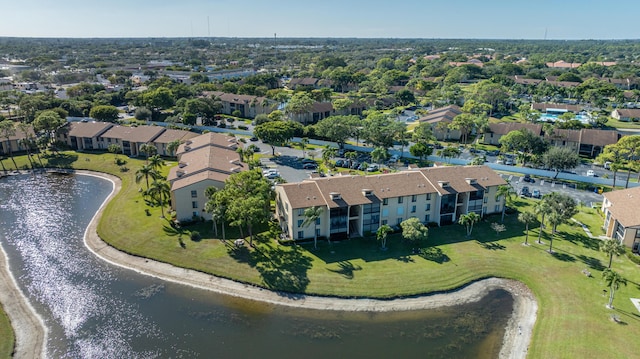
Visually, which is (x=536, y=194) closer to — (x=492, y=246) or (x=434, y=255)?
(x=492, y=246)

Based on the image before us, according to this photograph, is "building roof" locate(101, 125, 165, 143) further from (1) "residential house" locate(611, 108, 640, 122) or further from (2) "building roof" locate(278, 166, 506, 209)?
(1) "residential house" locate(611, 108, 640, 122)

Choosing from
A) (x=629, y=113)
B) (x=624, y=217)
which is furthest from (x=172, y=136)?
(x=629, y=113)

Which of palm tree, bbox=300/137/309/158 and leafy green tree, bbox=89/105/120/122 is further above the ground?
leafy green tree, bbox=89/105/120/122

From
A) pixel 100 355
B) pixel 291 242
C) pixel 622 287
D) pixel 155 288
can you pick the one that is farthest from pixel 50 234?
pixel 622 287

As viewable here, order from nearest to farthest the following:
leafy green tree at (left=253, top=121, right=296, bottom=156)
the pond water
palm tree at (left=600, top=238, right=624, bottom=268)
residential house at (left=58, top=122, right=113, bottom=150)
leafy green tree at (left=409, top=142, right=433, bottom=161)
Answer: the pond water < palm tree at (left=600, top=238, right=624, bottom=268) < leafy green tree at (left=409, top=142, right=433, bottom=161) < leafy green tree at (left=253, top=121, right=296, bottom=156) < residential house at (left=58, top=122, right=113, bottom=150)

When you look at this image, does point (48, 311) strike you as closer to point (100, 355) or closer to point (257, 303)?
point (100, 355)

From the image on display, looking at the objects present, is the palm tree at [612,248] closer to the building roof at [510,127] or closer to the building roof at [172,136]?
the building roof at [510,127]

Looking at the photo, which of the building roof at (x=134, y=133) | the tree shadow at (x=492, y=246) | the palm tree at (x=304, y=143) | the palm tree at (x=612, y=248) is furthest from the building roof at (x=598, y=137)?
the building roof at (x=134, y=133)

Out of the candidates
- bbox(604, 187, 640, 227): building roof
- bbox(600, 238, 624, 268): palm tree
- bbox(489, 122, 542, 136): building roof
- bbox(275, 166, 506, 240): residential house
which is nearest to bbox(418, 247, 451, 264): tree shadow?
bbox(275, 166, 506, 240): residential house
